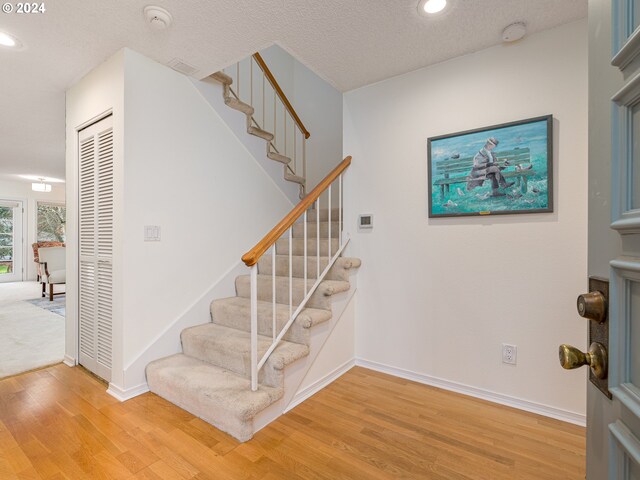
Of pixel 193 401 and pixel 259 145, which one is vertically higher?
pixel 259 145

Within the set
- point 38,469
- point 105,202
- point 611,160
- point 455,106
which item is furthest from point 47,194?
point 611,160

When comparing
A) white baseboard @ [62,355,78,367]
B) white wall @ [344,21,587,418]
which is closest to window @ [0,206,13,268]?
white baseboard @ [62,355,78,367]

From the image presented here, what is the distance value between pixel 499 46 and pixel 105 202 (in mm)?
3008

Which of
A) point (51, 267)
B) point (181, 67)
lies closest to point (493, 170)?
point (181, 67)

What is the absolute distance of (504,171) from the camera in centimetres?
202

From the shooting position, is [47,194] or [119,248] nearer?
[119,248]

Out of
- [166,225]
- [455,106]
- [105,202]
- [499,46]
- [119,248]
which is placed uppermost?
[499,46]

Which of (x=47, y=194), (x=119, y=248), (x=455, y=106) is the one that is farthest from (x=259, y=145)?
(x=47, y=194)

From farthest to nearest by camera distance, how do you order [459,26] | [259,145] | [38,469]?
[259,145]
[459,26]
[38,469]

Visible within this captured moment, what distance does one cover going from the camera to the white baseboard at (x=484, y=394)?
6.12 feet

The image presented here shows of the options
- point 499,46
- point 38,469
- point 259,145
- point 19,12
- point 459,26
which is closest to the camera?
point 38,469

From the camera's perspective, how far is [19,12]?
1.79 m

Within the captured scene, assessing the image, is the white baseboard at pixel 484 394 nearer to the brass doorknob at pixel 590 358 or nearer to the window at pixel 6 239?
the brass doorknob at pixel 590 358

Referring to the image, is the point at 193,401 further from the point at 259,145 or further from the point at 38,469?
the point at 259,145
